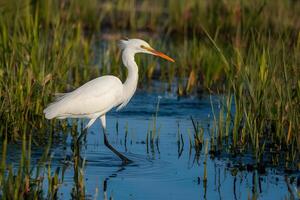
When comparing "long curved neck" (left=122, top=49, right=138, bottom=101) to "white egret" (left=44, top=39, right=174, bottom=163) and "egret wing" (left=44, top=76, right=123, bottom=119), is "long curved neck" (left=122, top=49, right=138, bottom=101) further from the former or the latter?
"egret wing" (left=44, top=76, right=123, bottom=119)

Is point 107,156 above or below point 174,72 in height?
below

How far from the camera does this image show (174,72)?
12.2 m

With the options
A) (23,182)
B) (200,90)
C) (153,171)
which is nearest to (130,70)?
(153,171)

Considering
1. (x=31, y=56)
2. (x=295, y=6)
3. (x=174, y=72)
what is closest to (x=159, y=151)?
(x=31, y=56)

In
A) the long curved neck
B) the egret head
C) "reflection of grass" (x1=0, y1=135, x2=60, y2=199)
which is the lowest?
"reflection of grass" (x1=0, y1=135, x2=60, y2=199)

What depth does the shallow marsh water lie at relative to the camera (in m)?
6.59

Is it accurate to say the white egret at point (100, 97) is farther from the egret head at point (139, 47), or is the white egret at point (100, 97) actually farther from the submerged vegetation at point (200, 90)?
the submerged vegetation at point (200, 90)

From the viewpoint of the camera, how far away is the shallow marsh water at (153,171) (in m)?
6.59

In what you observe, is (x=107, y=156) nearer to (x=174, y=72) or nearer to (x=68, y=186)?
(x=68, y=186)

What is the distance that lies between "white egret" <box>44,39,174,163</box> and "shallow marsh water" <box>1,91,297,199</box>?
1.06 feet

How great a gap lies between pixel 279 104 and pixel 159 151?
4.68ft

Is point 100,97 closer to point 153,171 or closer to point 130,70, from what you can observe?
point 130,70

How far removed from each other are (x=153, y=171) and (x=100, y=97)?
1.17 m

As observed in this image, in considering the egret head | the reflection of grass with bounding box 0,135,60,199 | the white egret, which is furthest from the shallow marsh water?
the egret head
